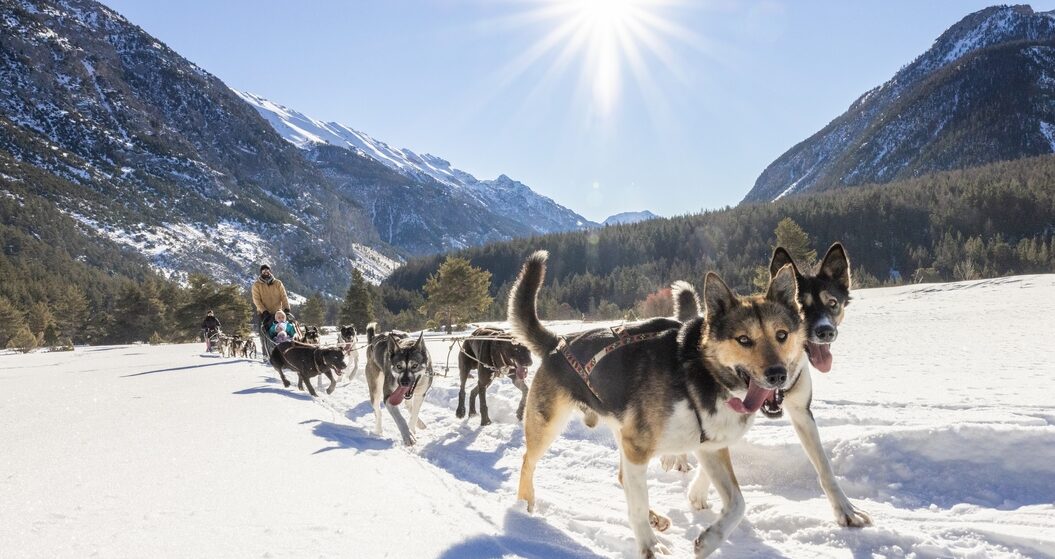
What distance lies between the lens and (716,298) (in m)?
3.31

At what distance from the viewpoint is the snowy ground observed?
8.98ft

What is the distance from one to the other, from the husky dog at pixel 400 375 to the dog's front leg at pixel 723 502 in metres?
4.52

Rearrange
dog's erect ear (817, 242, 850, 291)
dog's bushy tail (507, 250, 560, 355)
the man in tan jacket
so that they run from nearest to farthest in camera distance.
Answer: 1. dog's bushy tail (507, 250, 560, 355)
2. dog's erect ear (817, 242, 850, 291)
3. the man in tan jacket

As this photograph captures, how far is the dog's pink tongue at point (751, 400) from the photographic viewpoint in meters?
3.11

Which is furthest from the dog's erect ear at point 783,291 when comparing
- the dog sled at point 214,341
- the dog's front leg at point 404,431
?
the dog sled at point 214,341

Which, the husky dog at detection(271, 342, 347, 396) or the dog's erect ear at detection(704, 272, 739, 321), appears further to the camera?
the husky dog at detection(271, 342, 347, 396)

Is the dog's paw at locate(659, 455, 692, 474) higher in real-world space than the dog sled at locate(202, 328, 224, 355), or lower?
lower

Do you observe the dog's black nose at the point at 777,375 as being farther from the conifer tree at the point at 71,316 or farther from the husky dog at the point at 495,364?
the conifer tree at the point at 71,316

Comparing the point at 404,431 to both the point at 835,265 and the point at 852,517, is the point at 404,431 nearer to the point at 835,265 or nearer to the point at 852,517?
the point at 852,517

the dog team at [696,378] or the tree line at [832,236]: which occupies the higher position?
the tree line at [832,236]

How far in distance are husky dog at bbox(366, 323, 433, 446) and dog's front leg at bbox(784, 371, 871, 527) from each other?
4.86 meters

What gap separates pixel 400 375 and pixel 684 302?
166 inches

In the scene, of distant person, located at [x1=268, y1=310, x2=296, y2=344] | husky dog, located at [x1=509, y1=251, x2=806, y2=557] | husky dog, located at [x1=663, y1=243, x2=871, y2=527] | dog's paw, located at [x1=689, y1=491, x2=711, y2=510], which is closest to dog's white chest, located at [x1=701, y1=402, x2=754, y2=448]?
husky dog, located at [x1=509, y1=251, x2=806, y2=557]

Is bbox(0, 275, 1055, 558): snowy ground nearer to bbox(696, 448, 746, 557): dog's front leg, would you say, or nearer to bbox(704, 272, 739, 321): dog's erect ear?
bbox(696, 448, 746, 557): dog's front leg
